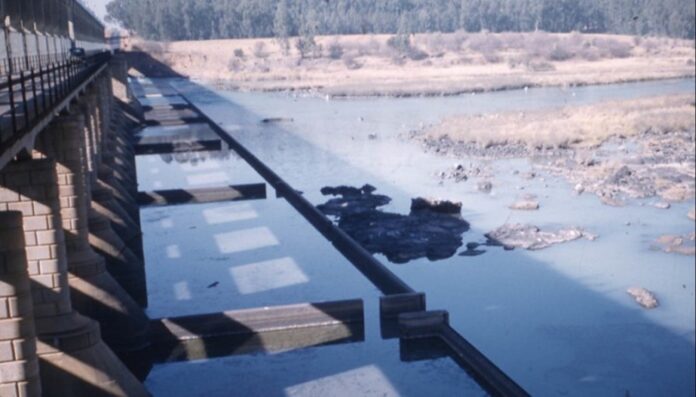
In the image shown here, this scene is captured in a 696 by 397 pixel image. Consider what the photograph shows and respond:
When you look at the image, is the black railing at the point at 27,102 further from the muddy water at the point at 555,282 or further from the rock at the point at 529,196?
the rock at the point at 529,196

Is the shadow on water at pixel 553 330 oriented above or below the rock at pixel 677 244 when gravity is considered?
below

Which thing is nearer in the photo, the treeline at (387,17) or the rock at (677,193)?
the rock at (677,193)

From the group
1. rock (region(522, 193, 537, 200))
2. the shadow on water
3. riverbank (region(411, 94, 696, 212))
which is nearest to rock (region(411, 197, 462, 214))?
the shadow on water

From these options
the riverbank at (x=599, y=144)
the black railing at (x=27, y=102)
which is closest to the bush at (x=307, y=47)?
the riverbank at (x=599, y=144)

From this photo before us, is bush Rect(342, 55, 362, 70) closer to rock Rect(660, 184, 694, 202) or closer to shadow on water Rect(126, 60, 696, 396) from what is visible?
rock Rect(660, 184, 694, 202)

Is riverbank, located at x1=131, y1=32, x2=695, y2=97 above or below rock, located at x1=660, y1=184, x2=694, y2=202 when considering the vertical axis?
above

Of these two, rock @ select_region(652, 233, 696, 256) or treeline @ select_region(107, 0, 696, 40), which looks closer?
rock @ select_region(652, 233, 696, 256)

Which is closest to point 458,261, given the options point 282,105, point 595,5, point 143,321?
point 143,321
